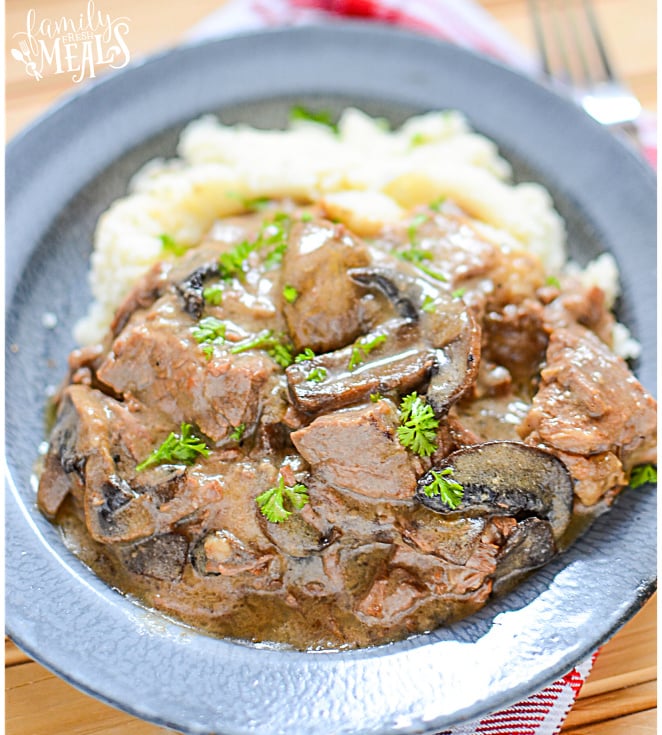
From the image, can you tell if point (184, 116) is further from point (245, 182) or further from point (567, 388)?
point (567, 388)

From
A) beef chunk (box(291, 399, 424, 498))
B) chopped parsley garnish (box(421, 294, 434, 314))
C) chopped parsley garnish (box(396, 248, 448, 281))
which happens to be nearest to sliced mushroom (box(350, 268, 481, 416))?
chopped parsley garnish (box(421, 294, 434, 314))

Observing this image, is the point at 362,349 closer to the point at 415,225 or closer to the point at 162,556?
the point at 415,225

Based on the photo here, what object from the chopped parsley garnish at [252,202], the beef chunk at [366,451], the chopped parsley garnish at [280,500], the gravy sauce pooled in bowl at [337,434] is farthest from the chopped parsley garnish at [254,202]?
the chopped parsley garnish at [280,500]

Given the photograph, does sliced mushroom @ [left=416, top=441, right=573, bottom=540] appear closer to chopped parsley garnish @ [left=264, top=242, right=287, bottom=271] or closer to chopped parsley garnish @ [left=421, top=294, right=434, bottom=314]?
chopped parsley garnish @ [left=421, top=294, right=434, bottom=314]

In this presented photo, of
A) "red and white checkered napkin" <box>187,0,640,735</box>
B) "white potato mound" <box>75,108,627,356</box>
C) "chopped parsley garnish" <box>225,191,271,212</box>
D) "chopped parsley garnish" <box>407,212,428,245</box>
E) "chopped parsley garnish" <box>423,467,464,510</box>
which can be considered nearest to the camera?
"chopped parsley garnish" <box>423,467,464,510</box>

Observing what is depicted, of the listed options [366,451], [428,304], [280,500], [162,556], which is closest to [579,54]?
[428,304]
